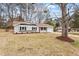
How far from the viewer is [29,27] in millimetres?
3096

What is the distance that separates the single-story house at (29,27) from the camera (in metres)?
3.09

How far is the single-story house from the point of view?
3.09 metres

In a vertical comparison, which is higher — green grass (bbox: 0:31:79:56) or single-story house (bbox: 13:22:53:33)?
single-story house (bbox: 13:22:53:33)

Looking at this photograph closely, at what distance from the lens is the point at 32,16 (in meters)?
3.11

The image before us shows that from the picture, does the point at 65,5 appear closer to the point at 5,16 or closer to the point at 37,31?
the point at 37,31

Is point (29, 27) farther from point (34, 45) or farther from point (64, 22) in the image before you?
point (64, 22)

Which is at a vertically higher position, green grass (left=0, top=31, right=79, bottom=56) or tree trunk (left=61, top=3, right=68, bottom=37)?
tree trunk (left=61, top=3, right=68, bottom=37)

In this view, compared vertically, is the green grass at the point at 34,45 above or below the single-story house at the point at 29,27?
below

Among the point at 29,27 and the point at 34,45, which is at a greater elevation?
the point at 29,27

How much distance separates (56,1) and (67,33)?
34 cm

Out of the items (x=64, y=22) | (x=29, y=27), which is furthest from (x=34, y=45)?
(x=64, y=22)

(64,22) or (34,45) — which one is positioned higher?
(64,22)

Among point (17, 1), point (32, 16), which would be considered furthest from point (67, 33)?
point (17, 1)

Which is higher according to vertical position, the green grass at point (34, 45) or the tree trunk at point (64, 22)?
the tree trunk at point (64, 22)
